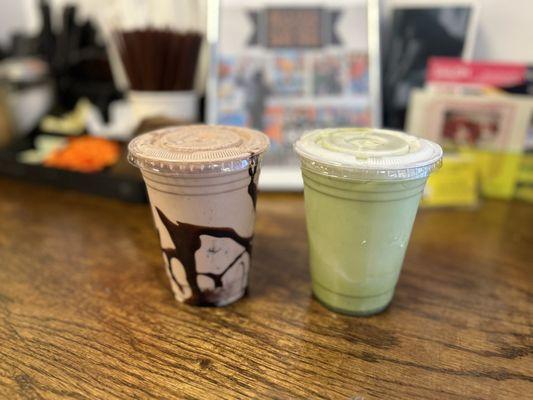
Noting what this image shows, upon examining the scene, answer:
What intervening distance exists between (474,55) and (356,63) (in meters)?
0.31

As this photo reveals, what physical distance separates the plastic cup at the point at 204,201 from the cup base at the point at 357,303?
0.13 m

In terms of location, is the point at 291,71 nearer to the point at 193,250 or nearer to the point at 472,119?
the point at 472,119

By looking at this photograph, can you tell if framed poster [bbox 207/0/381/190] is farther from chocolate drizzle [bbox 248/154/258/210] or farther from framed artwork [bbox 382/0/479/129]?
chocolate drizzle [bbox 248/154/258/210]

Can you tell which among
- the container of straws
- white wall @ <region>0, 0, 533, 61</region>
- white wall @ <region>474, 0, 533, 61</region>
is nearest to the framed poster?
the container of straws

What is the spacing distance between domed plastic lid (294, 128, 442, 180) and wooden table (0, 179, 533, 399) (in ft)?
0.70

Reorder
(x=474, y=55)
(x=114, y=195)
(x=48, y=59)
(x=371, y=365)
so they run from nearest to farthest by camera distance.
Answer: (x=371, y=365), (x=114, y=195), (x=474, y=55), (x=48, y=59)

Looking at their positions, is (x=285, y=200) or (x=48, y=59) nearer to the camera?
(x=285, y=200)

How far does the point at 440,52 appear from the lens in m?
0.96

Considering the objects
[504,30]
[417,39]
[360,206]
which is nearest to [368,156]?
[360,206]

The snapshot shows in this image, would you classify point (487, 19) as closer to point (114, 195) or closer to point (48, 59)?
point (114, 195)

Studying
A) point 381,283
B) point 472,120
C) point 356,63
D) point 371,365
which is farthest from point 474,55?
point 371,365

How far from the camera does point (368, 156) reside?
0.48 m

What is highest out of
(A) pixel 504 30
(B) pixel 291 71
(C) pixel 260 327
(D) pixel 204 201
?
(A) pixel 504 30

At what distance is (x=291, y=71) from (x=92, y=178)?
53 centimetres
